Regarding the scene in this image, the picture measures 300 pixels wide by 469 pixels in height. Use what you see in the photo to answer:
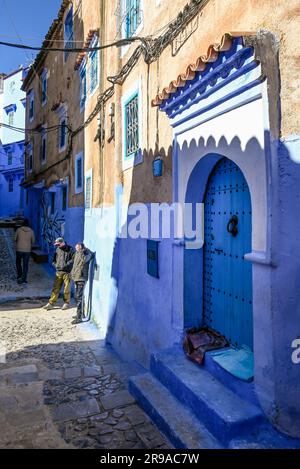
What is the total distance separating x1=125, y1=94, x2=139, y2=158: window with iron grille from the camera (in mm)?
6711

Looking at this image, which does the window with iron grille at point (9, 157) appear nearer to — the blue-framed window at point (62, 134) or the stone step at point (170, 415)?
the blue-framed window at point (62, 134)

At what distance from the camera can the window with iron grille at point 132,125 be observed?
6.71m

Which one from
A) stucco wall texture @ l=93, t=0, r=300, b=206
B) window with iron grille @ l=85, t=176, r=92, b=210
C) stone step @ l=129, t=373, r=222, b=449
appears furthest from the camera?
window with iron grille @ l=85, t=176, r=92, b=210

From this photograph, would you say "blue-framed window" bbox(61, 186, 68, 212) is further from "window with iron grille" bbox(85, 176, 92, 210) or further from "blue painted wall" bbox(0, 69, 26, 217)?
"blue painted wall" bbox(0, 69, 26, 217)

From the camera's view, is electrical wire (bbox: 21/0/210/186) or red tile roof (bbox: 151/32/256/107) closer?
red tile roof (bbox: 151/32/256/107)

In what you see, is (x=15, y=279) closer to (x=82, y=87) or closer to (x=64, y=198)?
(x=64, y=198)

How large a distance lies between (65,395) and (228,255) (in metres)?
2.91

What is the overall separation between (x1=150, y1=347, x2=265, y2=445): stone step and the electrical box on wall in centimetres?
141

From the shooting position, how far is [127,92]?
7172 mm

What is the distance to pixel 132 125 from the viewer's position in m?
7.01

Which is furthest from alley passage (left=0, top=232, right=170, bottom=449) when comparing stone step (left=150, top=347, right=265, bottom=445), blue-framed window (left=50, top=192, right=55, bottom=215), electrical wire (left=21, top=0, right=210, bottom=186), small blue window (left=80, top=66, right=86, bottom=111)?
blue-framed window (left=50, top=192, right=55, bottom=215)

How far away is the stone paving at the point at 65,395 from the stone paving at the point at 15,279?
317 cm

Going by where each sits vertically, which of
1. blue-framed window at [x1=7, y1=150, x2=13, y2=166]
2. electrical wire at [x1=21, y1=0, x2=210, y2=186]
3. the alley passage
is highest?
blue-framed window at [x1=7, y1=150, x2=13, y2=166]

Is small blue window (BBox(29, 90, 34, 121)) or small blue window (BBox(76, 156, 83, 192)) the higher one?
small blue window (BBox(29, 90, 34, 121))
